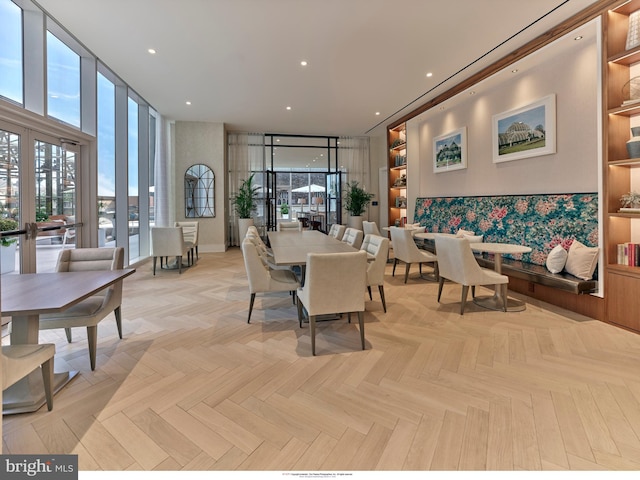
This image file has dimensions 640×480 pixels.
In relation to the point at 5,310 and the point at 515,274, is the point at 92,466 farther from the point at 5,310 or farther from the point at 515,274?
Answer: the point at 515,274

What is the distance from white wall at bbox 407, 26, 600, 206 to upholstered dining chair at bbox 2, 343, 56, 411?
195 inches

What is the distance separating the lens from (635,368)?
2.51 m

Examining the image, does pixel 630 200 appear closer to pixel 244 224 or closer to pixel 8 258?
pixel 8 258

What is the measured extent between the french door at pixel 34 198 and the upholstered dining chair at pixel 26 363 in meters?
2.20

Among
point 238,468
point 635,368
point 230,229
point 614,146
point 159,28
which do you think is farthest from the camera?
point 230,229

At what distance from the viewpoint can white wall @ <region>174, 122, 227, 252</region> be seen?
854cm

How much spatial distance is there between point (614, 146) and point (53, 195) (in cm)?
637

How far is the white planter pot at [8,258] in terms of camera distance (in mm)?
3487

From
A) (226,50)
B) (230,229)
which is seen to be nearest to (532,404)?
(226,50)

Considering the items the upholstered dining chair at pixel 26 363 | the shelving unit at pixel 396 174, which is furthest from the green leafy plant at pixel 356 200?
the upholstered dining chair at pixel 26 363

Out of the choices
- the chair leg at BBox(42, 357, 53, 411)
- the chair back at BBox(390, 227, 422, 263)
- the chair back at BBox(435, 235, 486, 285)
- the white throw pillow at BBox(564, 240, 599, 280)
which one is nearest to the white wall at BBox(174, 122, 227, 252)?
the chair back at BBox(390, 227, 422, 263)

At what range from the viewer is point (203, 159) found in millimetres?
8648

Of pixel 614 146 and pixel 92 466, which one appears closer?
pixel 92 466

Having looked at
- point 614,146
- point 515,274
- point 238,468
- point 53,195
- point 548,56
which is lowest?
point 238,468
